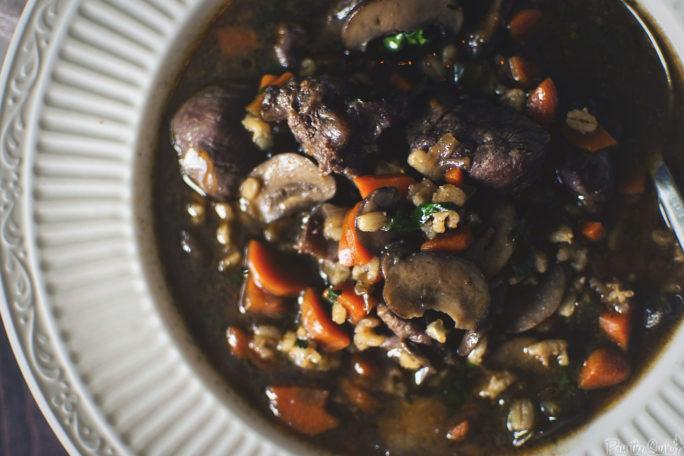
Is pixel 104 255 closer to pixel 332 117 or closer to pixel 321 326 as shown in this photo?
pixel 321 326

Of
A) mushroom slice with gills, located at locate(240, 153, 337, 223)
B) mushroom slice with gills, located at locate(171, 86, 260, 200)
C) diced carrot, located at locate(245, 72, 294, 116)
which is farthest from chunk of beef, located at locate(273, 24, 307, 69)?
mushroom slice with gills, located at locate(240, 153, 337, 223)

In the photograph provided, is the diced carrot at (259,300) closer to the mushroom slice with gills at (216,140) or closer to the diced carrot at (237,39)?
the mushroom slice with gills at (216,140)

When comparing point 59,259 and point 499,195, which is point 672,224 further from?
point 59,259

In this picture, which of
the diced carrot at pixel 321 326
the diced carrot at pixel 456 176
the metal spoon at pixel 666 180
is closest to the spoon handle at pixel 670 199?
the metal spoon at pixel 666 180

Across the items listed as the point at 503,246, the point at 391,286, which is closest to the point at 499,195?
the point at 503,246

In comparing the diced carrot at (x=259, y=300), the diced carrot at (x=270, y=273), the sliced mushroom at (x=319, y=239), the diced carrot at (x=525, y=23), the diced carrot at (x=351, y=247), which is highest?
the diced carrot at (x=525, y=23)

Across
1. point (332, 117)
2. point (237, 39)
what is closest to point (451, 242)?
point (332, 117)

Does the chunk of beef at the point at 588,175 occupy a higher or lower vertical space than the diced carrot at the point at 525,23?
lower

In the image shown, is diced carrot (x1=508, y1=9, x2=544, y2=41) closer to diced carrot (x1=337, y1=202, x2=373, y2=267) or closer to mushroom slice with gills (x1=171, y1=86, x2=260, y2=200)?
diced carrot (x1=337, y1=202, x2=373, y2=267)
